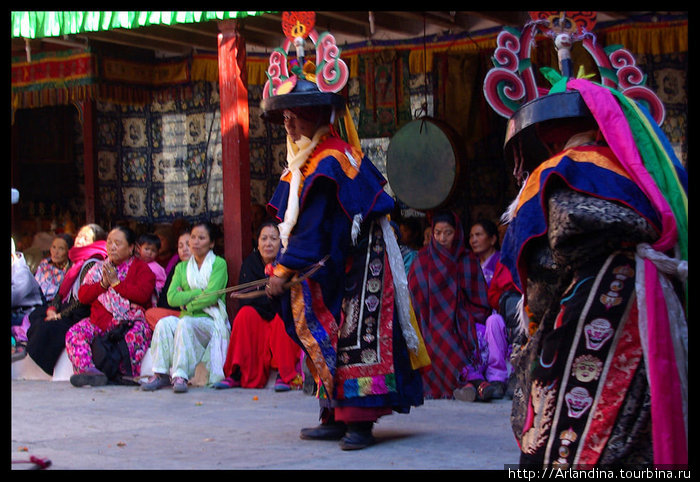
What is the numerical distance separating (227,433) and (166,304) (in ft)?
9.13

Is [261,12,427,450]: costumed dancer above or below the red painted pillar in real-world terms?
below

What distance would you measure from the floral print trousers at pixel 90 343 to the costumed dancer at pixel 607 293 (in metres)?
5.08

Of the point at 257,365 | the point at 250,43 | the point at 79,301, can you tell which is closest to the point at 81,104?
the point at 250,43

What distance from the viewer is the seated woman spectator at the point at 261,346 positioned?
7.70 m

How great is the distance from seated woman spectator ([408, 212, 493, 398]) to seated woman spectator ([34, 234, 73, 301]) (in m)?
3.53

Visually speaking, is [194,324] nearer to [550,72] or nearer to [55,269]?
[55,269]

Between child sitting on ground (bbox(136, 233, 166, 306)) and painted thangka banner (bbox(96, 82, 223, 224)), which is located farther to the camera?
painted thangka banner (bbox(96, 82, 223, 224))

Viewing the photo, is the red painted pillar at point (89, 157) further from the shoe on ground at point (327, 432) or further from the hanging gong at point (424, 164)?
the shoe on ground at point (327, 432)

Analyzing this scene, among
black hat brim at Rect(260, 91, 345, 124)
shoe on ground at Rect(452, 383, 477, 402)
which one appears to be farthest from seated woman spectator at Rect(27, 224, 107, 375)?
black hat brim at Rect(260, 91, 345, 124)

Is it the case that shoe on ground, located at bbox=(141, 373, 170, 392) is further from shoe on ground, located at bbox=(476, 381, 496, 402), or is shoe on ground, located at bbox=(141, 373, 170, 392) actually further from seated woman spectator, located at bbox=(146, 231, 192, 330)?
shoe on ground, located at bbox=(476, 381, 496, 402)

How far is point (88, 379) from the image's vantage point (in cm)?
802

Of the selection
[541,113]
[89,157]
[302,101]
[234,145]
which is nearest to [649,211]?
[541,113]

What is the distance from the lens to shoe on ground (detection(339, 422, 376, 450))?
5.12m

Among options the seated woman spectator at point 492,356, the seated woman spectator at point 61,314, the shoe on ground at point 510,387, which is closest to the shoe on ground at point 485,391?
the seated woman spectator at point 492,356
